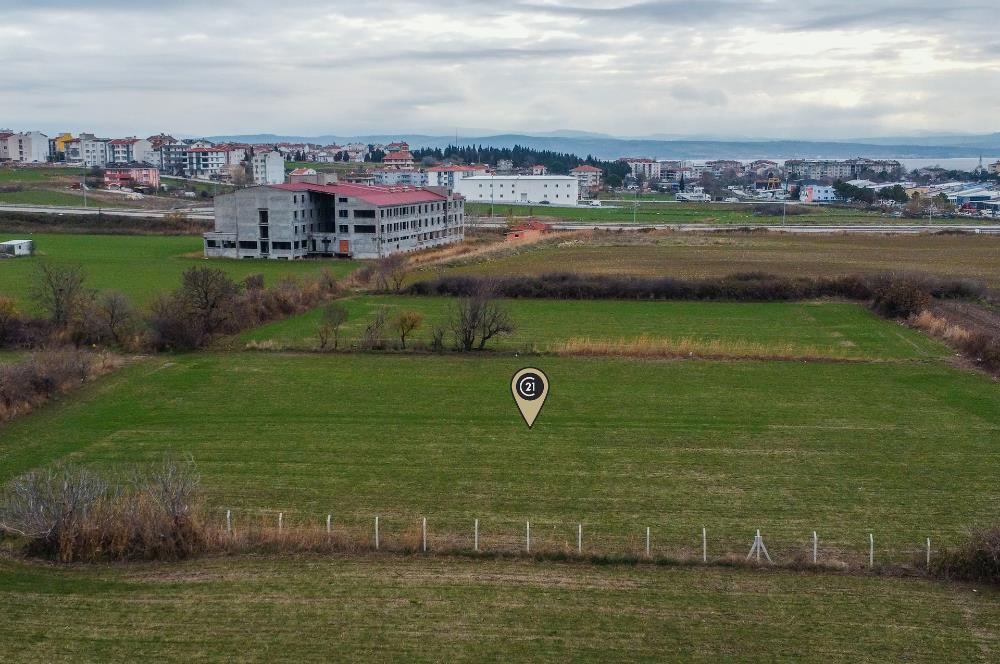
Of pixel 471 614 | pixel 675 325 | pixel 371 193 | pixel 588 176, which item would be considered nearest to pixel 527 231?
pixel 371 193

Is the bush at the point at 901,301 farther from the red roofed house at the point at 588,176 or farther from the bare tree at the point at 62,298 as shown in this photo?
the red roofed house at the point at 588,176

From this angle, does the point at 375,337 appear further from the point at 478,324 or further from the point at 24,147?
the point at 24,147

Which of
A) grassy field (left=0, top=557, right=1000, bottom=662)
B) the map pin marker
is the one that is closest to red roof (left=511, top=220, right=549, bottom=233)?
the map pin marker

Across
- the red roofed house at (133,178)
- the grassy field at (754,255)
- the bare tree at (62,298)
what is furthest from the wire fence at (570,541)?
the red roofed house at (133,178)

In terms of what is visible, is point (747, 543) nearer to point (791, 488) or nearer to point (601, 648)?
point (791, 488)

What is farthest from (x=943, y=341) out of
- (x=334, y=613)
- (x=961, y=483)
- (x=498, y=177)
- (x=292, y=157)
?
(x=292, y=157)

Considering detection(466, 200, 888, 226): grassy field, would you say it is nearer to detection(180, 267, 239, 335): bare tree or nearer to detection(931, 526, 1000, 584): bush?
detection(180, 267, 239, 335): bare tree

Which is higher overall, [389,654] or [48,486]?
[48,486]
